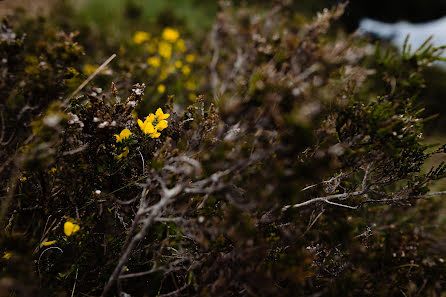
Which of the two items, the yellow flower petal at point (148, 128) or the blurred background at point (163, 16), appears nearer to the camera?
the yellow flower petal at point (148, 128)

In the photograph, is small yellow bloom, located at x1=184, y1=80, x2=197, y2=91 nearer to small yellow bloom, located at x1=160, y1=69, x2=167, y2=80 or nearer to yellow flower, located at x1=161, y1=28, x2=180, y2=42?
small yellow bloom, located at x1=160, y1=69, x2=167, y2=80

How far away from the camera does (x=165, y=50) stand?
4590 millimetres

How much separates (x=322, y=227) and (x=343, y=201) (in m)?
0.55

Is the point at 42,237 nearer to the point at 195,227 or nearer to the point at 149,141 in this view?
the point at 149,141

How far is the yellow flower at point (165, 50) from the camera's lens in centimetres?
451

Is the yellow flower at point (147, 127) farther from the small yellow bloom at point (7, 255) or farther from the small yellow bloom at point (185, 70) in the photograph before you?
the small yellow bloom at point (185, 70)

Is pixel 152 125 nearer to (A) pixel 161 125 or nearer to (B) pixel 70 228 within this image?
(A) pixel 161 125

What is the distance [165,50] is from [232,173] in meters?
3.99

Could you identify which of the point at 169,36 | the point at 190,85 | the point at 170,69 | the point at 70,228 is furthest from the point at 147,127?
the point at 169,36

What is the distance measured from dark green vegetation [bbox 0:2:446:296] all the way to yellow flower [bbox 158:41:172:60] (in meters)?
2.99

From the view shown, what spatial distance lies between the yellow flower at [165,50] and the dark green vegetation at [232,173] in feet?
9.83

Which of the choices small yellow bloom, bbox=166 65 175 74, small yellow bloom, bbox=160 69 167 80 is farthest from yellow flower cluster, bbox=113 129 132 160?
small yellow bloom, bbox=166 65 175 74

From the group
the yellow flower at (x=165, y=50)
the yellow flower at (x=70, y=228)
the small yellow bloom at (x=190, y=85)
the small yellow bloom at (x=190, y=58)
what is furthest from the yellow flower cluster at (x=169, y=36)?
the yellow flower at (x=70, y=228)

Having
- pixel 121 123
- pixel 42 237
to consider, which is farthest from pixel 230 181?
pixel 42 237
